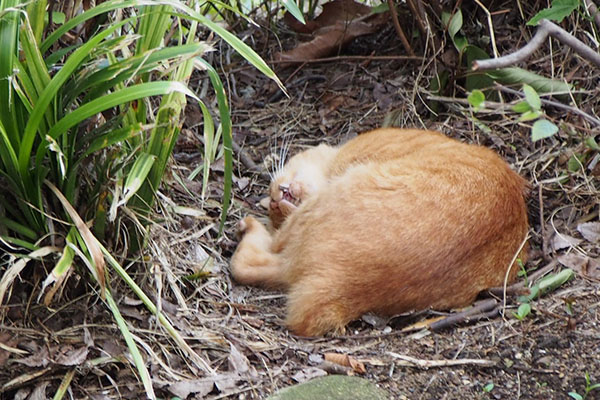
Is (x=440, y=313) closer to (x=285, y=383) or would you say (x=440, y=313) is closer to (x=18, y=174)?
(x=285, y=383)

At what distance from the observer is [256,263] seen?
3.74m

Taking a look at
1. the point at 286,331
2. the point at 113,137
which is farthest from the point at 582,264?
the point at 113,137

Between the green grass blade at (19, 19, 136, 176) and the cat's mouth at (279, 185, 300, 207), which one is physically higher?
the green grass blade at (19, 19, 136, 176)

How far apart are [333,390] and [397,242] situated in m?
0.76

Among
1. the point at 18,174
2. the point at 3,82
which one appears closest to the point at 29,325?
the point at 18,174

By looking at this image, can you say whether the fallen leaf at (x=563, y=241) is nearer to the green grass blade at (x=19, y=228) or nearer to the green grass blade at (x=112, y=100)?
the green grass blade at (x=112, y=100)

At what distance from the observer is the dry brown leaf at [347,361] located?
289cm

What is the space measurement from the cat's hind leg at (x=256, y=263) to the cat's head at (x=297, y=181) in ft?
0.86

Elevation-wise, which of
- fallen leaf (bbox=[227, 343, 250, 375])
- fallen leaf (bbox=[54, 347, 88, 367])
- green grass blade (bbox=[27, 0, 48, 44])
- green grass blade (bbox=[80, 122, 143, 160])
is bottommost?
fallen leaf (bbox=[227, 343, 250, 375])

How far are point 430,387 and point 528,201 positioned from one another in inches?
59.1

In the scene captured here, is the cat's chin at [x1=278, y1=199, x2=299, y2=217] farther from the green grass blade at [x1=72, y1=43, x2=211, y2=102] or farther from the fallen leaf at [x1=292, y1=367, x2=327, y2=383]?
the green grass blade at [x1=72, y1=43, x2=211, y2=102]

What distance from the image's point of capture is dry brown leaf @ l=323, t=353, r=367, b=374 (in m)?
2.89

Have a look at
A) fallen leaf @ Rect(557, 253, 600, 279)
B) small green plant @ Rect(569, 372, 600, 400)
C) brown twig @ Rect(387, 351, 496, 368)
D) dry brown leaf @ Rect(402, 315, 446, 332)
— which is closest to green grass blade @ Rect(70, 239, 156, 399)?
brown twig @ Rect(387, 351, 496, 368)

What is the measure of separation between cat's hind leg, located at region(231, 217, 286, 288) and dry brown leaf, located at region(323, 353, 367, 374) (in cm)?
69
